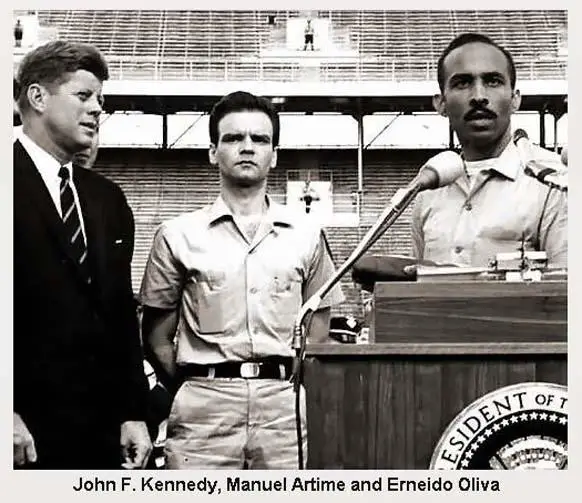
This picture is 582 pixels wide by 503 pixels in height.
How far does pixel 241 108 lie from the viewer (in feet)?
8.16

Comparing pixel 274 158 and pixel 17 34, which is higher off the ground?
pixel 17 34

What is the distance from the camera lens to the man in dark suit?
233cm

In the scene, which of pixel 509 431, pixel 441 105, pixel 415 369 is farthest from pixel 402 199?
pixel 441 105

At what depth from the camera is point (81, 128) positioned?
2447 millimetres

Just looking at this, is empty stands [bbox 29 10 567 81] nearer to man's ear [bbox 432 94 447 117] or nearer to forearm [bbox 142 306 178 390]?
man's ear [bbox 432 94 447 117]

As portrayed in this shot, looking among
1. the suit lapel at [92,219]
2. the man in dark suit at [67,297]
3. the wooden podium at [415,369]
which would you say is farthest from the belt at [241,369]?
the wooden podium at [415,369]

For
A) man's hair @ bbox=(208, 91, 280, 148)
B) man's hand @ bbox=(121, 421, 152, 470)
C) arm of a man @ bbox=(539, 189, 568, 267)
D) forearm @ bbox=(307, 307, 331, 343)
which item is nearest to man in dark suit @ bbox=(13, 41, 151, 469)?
man's hand @ bbox=(121, 421, 152, 470)

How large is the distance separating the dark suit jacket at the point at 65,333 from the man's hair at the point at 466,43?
29.9 inches

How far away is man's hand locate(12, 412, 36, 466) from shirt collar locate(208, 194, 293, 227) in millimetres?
532

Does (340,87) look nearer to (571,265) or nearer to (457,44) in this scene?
(457,44)

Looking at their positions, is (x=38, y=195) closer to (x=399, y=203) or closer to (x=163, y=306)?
(x=163, y=306)

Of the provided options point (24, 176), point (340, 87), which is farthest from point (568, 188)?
point (340, 87)

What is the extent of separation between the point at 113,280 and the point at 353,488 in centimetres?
71

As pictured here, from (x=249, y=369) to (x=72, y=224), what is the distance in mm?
447
